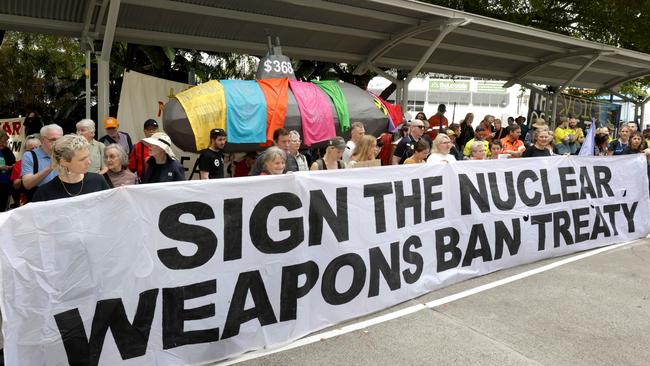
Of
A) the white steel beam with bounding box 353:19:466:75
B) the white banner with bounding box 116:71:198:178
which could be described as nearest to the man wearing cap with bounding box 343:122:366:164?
the white banner with bounding box 116:71:198:178

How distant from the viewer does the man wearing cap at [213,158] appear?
6492 mm

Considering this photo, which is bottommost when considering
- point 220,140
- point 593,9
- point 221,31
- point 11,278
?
point 11,278

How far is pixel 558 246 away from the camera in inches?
264

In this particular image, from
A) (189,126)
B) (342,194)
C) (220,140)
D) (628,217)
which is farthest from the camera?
(628,217)

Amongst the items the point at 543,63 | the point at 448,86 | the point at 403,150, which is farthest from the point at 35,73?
the point at 448,86

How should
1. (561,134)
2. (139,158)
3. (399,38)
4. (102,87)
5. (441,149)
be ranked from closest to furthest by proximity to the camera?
1. (441,149)
2. (139,158)
3. (102,87)
4. (399,38)
5. (561,134)

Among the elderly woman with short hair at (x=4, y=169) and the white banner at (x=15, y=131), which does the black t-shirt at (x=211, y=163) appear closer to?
the elderly woman with short hair at (x=4, y=169)

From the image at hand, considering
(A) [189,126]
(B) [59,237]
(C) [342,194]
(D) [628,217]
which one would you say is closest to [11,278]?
(B) [59,237]

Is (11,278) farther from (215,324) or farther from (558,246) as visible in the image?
(558,246)

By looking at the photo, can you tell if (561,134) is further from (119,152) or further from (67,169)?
(67,169)

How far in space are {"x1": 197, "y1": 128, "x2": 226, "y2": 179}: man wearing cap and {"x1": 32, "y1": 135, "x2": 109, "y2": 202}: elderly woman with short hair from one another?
2.70m

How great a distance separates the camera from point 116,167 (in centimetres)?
525

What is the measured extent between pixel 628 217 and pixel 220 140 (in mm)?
5713

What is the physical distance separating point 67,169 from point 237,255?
4.20 feet
